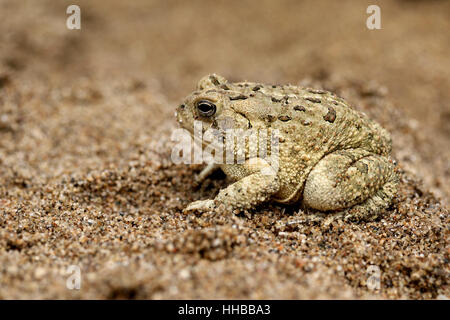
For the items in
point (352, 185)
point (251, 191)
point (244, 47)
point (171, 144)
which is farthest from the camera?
point (244, 47)

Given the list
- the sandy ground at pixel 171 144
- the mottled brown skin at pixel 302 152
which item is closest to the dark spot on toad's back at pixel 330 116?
the mottled brown skin at pixel 302 152

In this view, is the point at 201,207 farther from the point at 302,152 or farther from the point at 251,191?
the point at 302,152

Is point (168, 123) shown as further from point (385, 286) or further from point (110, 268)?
point (385, 286)

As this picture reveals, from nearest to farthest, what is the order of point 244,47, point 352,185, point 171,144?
1. point 352,185
2. point 171,144
3. point 244,47

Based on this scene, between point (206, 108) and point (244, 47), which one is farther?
point (244, 47)

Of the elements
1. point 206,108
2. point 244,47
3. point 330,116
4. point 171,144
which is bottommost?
point 330,116

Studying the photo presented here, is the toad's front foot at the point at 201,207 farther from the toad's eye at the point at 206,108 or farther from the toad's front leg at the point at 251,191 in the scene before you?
the toad's eye at the point at 206,108

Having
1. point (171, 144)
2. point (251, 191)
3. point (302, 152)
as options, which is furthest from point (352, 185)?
point (171, 144)
